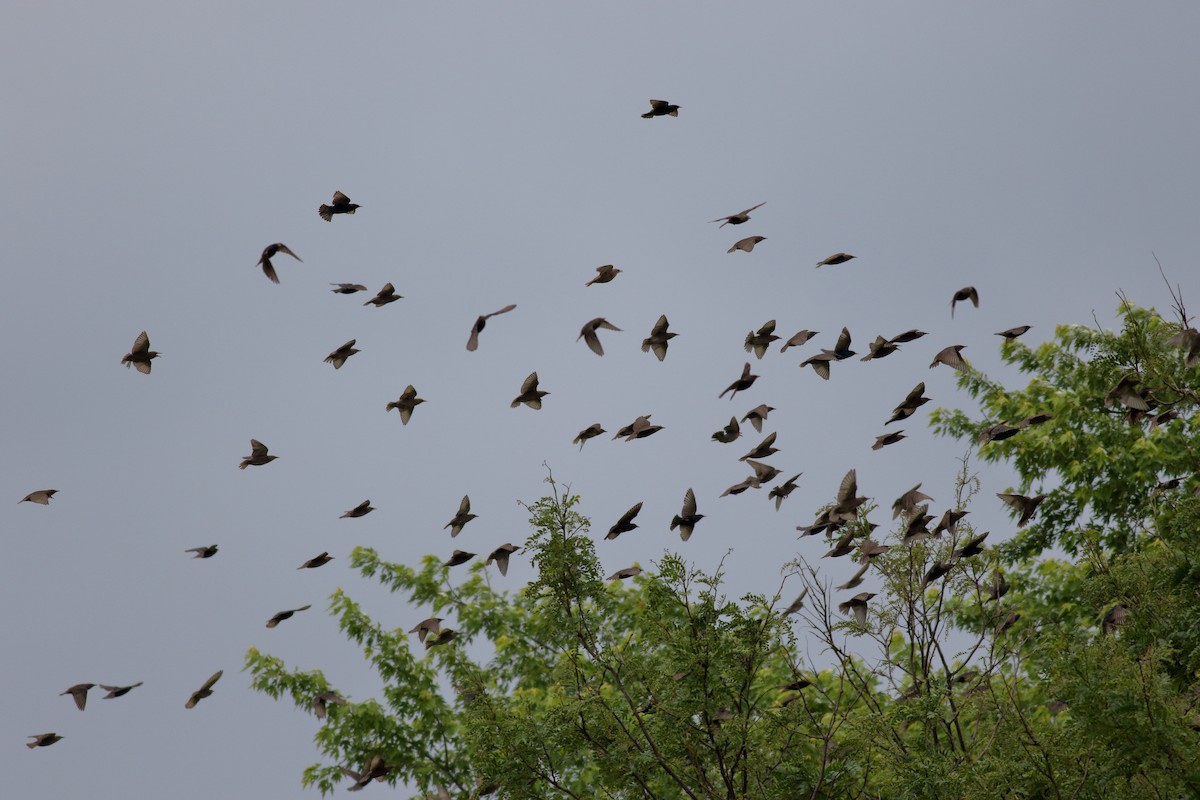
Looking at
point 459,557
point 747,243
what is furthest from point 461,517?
point 747,243

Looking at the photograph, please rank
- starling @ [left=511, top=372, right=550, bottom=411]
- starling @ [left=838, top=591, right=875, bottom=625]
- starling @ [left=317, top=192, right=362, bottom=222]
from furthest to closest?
1. starling @ [left=511, top=372, right=550, bottom=411]
2. starling @ [left=317, top=192, right=362, bottom=222]
3. starling @ [left=838, top=591, right=875, bottom=625]

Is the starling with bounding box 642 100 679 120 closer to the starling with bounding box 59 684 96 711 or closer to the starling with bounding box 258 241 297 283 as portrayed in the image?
the starling with bounding box 258 241 297 283

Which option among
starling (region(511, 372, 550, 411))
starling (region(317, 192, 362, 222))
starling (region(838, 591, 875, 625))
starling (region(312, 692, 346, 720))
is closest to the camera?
starling (region(838, 591, 875, 625))

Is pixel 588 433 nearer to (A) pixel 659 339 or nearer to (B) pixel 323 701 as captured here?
(A) pixel 659 339

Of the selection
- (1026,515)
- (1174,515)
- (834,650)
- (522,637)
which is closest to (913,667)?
(834,650)

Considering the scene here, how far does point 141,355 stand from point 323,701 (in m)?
6.40

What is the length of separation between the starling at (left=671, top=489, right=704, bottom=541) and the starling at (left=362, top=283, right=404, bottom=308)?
3.95m

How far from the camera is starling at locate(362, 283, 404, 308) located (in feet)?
38.3

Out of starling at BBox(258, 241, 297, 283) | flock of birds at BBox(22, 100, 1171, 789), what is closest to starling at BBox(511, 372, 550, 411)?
flock of birds at BBox(22, 100, 1171, 789)

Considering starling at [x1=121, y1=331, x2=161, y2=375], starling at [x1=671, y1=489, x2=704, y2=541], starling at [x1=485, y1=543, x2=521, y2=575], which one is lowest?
starling at [x1=671, y1=489, x2=704, y2=541]

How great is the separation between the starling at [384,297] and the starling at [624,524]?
3.59 meters

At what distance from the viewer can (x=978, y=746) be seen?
9414 mm

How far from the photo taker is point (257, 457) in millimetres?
12562

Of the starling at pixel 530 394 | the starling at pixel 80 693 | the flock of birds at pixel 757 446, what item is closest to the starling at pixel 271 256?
the flock of birds at pixel 757 446
